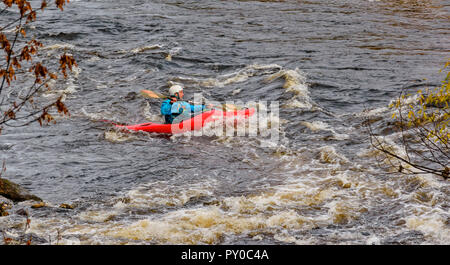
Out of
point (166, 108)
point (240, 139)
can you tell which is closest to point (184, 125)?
point (166, 108)

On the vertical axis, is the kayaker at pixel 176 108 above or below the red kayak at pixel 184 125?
above

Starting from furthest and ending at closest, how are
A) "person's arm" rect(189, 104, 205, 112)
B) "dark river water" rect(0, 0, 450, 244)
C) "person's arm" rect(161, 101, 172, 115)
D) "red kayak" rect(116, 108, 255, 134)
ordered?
"person's arm" rect(189, 104, 205, 112) → "person's arm" rect(161, 101, 172, 115) → "red kayak" rect(116, 108, 255, 134) → "dark river water" rect(0, 0, 450, 244)

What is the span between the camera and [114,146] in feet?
36.2

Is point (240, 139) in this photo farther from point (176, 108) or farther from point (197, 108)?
point (176, 108)

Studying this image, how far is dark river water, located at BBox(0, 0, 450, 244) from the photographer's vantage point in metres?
7.33

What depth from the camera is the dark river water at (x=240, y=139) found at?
733 centimetres

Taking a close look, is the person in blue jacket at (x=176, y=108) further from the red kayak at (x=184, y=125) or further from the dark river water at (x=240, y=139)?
the dark river water at (x=240, y=139)

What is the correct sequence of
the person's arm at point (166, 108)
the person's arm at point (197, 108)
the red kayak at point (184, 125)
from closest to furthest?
the red kayak at point (184, 125) < the person's arm at point (166, 108) < the person's arm at point (197, 108)

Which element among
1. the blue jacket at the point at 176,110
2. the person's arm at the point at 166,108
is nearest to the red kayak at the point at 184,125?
the blue jacket at the point at 176,110

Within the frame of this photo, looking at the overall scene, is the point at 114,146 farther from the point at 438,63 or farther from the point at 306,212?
the point at 438,63

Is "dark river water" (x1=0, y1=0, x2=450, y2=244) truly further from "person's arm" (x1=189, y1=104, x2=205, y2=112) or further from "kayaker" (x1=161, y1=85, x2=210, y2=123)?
"person's arm" (x1=189, y1=104, x2=205, y2=112)

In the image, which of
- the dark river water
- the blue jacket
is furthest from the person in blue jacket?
the dark river water

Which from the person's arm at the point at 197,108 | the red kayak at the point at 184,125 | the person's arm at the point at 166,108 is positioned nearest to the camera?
the red kayak at the point at 184,125

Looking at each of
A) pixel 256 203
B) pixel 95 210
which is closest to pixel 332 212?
pixel 256 203
